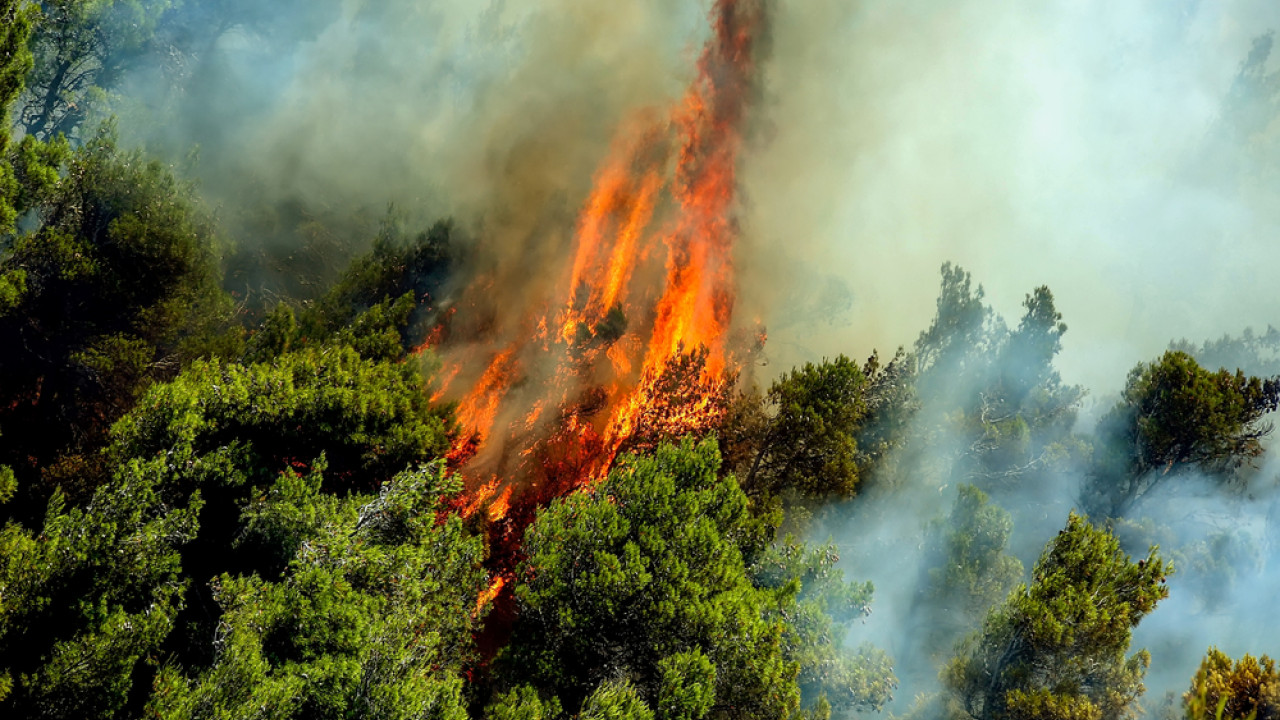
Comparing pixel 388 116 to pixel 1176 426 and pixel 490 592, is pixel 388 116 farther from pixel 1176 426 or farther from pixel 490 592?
pixel 1176 426

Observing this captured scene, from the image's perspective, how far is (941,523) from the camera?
3809cm

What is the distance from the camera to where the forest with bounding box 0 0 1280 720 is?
1902 cm

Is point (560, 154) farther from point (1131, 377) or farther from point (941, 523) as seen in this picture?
point (1131, 377)

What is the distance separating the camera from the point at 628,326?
3900 centimetres

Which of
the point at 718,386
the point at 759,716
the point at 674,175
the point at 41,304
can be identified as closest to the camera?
the point at 759,716

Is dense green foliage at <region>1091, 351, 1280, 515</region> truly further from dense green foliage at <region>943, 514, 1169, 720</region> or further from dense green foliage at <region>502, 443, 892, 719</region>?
dense green foliage at <region>502, 443, 892, 719</region>

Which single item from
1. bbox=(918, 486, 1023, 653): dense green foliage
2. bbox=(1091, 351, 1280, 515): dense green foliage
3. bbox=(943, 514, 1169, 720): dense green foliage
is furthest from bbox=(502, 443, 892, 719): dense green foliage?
bbox=(1091, 351, 1280, 515): dense green foliage

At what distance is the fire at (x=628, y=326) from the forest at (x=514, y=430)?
211mm

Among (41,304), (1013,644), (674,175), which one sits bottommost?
(1013,644)

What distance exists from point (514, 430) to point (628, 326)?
319 inches

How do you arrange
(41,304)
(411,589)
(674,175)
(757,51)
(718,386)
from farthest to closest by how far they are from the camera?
(757,51)
(674,175)
(718,386)
(41,304)
(411,589)

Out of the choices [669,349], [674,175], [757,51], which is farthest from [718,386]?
[757,51]

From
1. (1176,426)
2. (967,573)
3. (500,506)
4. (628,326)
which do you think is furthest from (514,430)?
(1176,426)

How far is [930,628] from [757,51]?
34042mm
